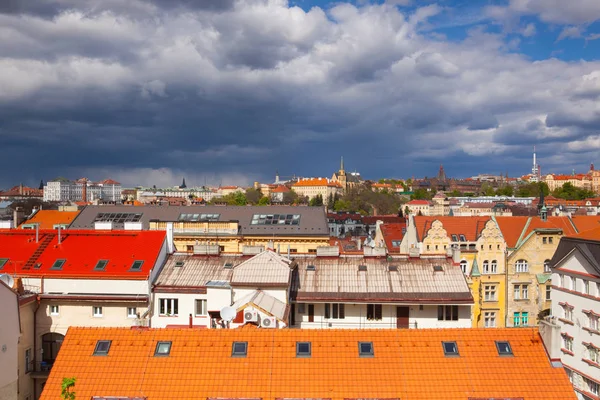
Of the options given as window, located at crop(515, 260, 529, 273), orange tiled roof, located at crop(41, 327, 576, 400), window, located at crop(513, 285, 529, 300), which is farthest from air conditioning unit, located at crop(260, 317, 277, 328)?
window, located at crop(515, 260, 529, 273)

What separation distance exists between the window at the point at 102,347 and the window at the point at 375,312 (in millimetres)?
16683

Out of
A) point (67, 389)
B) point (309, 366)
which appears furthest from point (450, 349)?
point (67, 389)

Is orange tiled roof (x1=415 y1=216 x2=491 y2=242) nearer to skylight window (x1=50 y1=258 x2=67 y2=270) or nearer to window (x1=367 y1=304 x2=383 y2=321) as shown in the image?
window (x1=367 y1=304 x2=383 y2=321)

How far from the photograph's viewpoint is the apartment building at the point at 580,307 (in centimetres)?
3899

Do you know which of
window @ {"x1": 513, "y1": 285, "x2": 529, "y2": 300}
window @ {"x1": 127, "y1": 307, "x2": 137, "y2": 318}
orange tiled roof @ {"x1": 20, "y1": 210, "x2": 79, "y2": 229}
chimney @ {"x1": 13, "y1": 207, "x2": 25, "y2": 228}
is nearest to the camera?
window @ {"x1": 127, "y1": 307, "x2": 137, "y2": 318}

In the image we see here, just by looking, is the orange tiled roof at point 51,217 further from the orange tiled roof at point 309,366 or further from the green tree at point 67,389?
the green tree at point 67,389

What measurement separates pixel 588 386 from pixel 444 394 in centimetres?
2413

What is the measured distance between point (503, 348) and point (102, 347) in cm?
1774

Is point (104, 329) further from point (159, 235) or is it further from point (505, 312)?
point (505, 312)

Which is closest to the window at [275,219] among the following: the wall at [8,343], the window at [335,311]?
the window at [335,311]

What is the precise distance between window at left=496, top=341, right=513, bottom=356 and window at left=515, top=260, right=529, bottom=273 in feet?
104

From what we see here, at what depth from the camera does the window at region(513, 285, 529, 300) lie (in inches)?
2050

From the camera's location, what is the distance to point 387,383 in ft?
72.1

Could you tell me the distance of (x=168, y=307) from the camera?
3453cm
